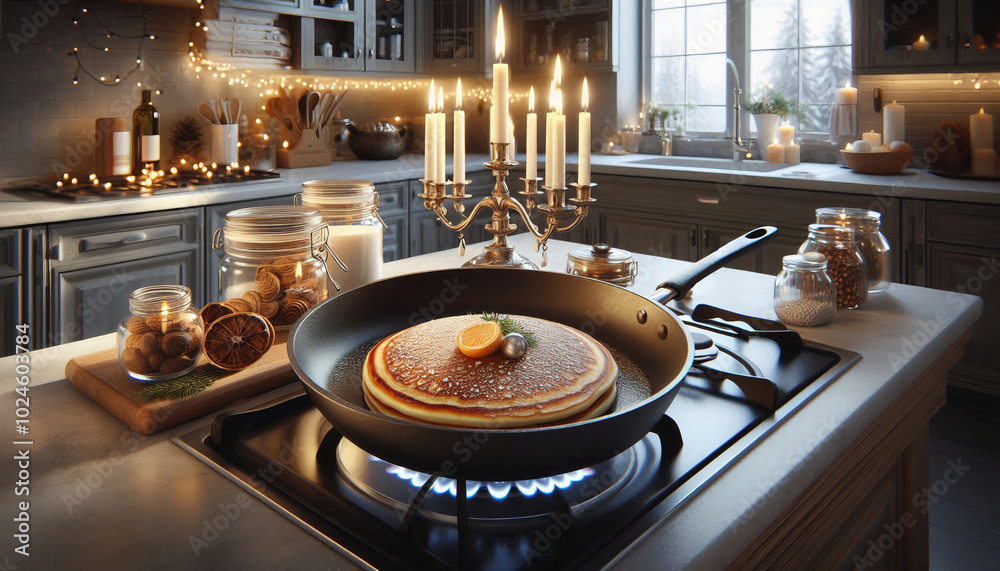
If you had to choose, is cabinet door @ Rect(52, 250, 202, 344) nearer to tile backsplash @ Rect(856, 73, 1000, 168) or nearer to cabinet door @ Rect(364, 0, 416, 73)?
cabinet door @ Rect(364, 0, 416, 73)

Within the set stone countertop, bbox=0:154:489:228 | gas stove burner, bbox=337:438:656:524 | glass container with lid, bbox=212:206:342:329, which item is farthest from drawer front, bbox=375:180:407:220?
gas stove burner, bbox=337:438:656:524

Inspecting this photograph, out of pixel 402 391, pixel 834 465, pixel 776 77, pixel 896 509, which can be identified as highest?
pixel 776 77

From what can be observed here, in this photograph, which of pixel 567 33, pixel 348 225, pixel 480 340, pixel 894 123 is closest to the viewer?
pixel 480 340

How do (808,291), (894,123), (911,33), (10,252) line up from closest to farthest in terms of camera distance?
1. (808,291)
2. (10,252)
3. (911,33)
4. (894,123)

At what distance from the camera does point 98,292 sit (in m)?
2.75

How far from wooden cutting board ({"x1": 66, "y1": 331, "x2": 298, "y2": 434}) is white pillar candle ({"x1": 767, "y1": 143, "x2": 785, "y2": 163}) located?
10.9 feet

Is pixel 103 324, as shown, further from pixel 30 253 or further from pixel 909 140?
pixel 909 140

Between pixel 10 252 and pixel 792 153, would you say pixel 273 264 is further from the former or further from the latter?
pixel 792 153

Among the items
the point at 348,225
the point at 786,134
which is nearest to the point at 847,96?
the point at 786,134

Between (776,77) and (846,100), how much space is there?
1.69 feet

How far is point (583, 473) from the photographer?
74cm

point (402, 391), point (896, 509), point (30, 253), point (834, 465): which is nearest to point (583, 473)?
point (402, 391)

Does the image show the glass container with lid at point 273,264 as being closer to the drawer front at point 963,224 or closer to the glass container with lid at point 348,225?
the glass container with lid at point 348,225

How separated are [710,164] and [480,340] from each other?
3334 millimetres
